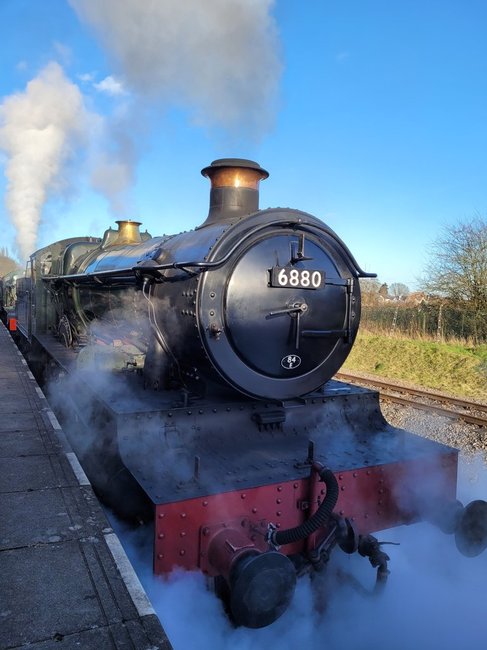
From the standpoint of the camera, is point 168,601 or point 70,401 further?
point 70,401

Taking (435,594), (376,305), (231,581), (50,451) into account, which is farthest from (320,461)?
(376,305)

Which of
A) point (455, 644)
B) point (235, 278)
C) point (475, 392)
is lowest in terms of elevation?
point (455, 644)

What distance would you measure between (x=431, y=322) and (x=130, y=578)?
542 inches

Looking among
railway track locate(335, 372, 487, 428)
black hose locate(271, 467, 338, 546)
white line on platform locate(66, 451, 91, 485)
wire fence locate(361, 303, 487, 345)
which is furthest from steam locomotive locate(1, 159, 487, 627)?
wire fence locate(361, 303, 487, 345)

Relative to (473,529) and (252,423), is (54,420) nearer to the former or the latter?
(252,423)

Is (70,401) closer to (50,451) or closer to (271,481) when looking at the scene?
(50,451)

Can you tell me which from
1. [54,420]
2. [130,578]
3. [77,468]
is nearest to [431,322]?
[54,420]

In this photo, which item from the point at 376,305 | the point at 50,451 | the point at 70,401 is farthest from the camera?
the point at 376,305

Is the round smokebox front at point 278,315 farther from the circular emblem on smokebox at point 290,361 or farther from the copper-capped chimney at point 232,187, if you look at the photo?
the copper-capped chimney at point 232,187

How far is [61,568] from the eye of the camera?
2.61 metres

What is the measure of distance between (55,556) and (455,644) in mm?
2514

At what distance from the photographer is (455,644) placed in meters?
3.15

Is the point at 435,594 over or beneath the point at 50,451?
beneath

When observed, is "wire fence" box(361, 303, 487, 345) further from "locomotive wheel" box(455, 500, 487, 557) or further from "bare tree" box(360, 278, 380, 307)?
"locomotive wheel" box(455, 500, 487, 557)
